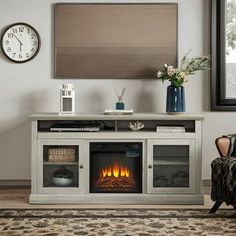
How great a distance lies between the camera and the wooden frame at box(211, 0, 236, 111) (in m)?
4.75

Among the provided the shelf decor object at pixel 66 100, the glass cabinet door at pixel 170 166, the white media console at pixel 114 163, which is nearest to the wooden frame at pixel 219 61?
the white media console at pixel 114 163

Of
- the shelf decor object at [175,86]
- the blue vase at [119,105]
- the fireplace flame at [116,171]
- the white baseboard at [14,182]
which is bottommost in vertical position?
the white baseboard at [14,182]

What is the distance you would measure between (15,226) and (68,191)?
0.85 m

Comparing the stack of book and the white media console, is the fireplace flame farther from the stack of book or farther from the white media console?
the stack of book

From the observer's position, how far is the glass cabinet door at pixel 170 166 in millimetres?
4320

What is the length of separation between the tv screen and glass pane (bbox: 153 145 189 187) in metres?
0.90

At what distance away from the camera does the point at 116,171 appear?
14.4 ft

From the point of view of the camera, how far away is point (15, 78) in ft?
15.9

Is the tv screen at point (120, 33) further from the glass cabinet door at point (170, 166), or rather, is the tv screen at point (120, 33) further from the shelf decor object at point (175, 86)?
the glass cabinet door at point (170, 166)

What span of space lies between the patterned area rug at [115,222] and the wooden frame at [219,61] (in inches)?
47.5

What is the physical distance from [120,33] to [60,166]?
141 centimetres

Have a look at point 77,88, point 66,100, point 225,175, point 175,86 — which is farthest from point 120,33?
point 225,175

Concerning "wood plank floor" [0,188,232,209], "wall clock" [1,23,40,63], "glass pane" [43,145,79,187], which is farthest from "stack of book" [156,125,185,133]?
"wall clock" [1,23,40,63]

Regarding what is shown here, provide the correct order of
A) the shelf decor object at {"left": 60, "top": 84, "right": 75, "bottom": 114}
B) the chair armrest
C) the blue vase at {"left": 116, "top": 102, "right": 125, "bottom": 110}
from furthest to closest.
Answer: the blue vase at {"left": 116, "top": 102, "right": 125, "bottom": 110}
the shelf decor object at {"left": 60, "top": 84, "right": 75, "bottom": 114}
the chair armrest
